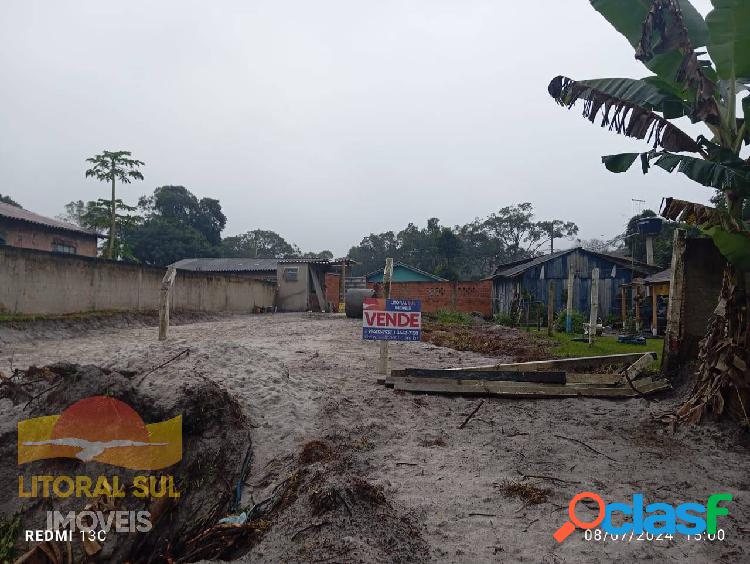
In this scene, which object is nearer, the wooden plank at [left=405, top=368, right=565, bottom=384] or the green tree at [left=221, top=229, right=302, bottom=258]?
the wooden plank at [left=405, top=368, right=565, bottom=384]

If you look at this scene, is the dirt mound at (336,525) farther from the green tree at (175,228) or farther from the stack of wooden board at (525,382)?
the green tree at (175,228)

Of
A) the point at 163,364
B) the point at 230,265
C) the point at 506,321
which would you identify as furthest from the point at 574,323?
the point at 230,265

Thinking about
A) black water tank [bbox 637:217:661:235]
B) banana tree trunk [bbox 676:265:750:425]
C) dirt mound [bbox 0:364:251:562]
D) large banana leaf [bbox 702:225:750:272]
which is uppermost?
black water tank [bbox 637:217:661:235]

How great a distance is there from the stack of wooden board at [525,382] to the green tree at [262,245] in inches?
2330

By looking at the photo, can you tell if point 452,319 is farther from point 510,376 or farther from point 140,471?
point 140,471

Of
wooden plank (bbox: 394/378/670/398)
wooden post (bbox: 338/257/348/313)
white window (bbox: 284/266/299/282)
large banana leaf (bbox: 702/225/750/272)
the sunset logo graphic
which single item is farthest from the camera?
white window (bbox: 284/266/299/282)

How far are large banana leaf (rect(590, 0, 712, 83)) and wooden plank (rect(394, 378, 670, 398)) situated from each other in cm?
372

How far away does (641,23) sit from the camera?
4.96 metres

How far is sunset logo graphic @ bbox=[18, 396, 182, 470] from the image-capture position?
375 centimetres

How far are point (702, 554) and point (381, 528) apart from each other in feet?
6.17

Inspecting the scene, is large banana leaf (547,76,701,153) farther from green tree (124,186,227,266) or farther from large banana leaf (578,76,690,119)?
green tree (124,186,227,266)

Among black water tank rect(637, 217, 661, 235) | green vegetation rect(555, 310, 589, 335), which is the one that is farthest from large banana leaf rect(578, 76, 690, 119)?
black water tank rect(637, 217, 661, 235)

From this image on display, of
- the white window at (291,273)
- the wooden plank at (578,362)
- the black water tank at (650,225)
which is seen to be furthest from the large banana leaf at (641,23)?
the white window at (291,273)

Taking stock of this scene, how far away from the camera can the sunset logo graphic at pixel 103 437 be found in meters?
3.75
